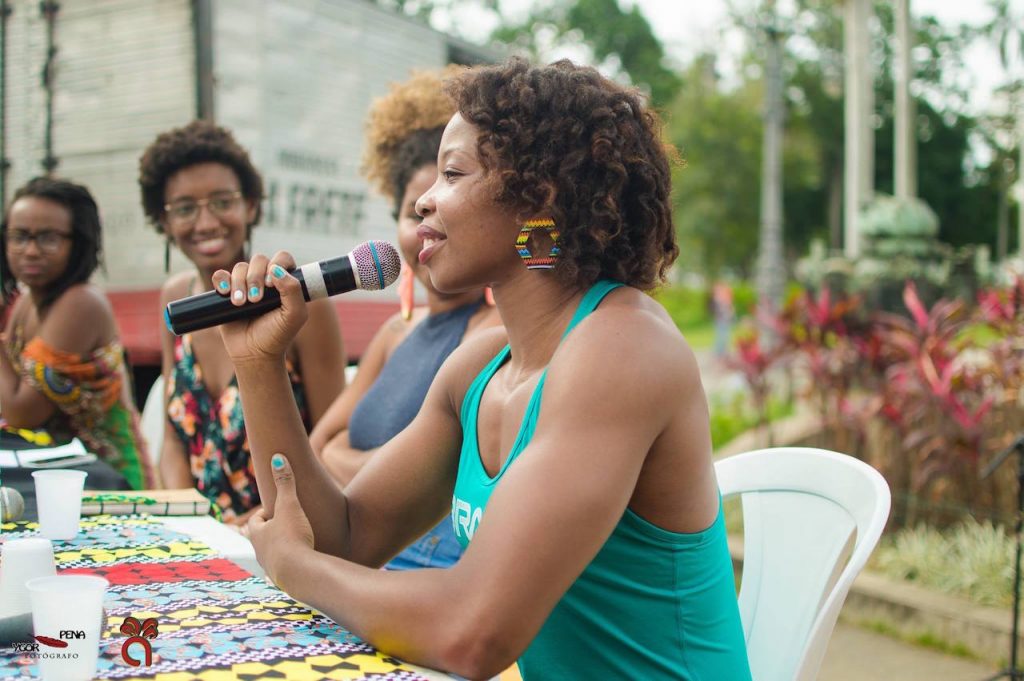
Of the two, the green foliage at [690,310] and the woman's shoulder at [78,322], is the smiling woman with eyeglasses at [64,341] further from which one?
the green foliage at [690,310]

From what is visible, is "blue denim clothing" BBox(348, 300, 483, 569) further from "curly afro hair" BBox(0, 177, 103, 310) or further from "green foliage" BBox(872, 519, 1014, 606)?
"green foliage" BBox(872, 519, 1014, 606)

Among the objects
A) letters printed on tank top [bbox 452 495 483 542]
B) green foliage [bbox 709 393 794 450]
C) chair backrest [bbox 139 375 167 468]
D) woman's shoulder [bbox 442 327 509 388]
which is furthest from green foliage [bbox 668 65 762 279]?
letters printed on tank top [bbox 452 495 483 542]

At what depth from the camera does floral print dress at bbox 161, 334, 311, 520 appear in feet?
10.3

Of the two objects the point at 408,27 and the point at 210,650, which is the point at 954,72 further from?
the point at 210,650

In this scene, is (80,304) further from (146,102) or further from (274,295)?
(146,102)

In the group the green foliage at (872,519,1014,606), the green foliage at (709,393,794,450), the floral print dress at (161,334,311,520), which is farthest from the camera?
the green foliage at (709,393,794,450)

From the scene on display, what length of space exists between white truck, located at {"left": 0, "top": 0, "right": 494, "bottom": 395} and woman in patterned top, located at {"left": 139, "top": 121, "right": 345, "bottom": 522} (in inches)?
97.8

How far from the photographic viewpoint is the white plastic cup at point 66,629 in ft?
3.92

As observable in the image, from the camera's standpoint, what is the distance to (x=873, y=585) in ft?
16.0

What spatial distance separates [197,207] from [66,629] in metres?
2.39

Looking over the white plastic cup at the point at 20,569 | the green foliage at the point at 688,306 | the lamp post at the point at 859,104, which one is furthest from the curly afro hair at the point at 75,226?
the green foliage at the point at 688,306

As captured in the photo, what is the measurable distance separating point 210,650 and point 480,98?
984 millimetres

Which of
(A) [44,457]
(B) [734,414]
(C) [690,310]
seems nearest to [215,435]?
(A) [44,457]

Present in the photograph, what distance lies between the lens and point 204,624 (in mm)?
1461
